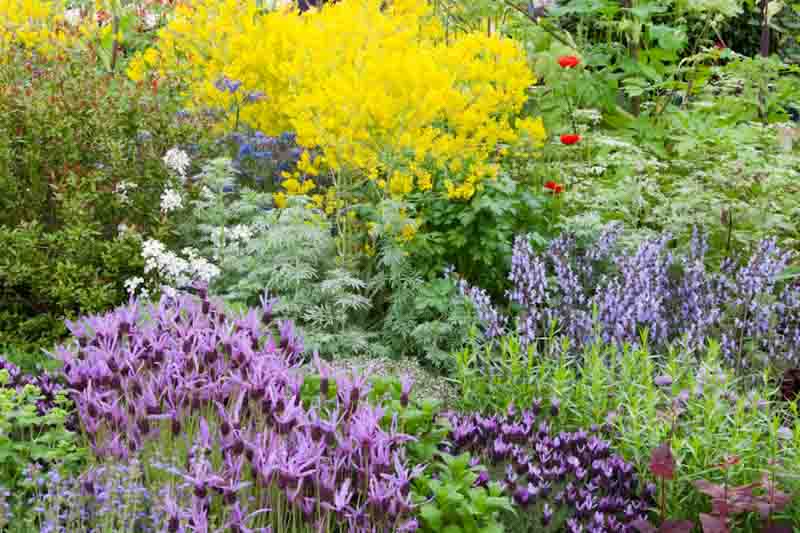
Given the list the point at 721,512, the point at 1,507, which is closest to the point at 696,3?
the point at 721,512

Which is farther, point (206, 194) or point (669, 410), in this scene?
point (206, 194)

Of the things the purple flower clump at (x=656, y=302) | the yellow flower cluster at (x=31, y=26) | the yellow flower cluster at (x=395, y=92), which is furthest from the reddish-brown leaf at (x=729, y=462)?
the yellow flower cluster at (x=31, y=26)

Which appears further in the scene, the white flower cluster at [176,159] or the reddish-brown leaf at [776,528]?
→ the white flower cluster at [176,159]

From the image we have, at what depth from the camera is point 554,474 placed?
3.31 m

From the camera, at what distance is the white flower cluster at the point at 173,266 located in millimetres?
5012

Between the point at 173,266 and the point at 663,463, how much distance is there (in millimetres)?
2924

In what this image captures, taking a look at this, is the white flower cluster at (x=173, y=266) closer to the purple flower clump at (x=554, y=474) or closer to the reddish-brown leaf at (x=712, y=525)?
the purple flower clump at (x=554, y=474)

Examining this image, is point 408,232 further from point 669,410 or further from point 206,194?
point 669,410

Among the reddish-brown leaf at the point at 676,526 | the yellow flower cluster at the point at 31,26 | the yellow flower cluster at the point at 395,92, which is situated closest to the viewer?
the reddish-brown leaf at the point at 676,526

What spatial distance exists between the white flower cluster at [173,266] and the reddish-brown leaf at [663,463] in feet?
9.04

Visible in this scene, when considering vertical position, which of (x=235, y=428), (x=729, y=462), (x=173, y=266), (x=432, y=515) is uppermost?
(x=235, y=428)

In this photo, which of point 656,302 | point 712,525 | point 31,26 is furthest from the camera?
point 31,26

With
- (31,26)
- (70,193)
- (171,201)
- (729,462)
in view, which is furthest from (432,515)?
(31,26)

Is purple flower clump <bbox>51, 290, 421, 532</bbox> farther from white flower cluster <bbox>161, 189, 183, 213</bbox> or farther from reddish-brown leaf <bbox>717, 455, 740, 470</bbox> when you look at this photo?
white flower cluster <bbox>161, 189, 183, 213</bbox>
